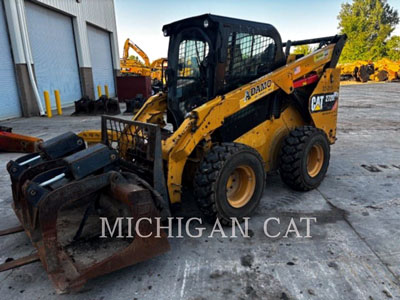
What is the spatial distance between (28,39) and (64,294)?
1278 centimetres

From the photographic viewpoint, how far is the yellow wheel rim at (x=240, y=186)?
3408 millimetres

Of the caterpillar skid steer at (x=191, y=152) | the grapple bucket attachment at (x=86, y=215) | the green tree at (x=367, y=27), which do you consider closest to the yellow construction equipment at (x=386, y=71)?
the green tree at (x=367, y=27)

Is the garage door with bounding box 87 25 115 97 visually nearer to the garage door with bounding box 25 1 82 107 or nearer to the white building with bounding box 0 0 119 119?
the white building with bounding box 0 0 119 119

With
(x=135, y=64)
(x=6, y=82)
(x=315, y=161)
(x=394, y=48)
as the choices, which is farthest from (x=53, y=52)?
(x=394, y=48)

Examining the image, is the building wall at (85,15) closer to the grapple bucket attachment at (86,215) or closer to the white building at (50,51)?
the white building at (50,51)

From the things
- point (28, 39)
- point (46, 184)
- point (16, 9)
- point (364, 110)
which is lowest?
point (364, 110)

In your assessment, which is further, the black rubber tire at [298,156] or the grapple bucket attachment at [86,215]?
the black rubber tire at [298,156]

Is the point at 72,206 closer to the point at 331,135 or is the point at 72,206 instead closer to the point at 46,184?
the point at 46,184

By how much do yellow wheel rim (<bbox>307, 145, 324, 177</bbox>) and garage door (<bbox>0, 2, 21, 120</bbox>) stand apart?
38.2ft

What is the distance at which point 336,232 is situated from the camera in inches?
126

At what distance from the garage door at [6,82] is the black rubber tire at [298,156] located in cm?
1153

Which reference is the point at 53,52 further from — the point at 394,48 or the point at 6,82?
the point at 394,48

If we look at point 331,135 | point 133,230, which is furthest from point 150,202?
point 331,135

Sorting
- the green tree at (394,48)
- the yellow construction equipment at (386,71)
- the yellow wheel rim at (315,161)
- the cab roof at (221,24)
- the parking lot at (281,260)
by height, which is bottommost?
the parking lot at (281,260)
